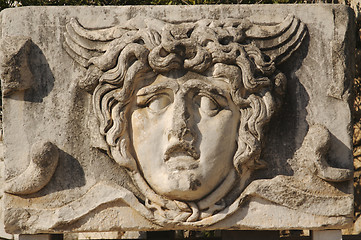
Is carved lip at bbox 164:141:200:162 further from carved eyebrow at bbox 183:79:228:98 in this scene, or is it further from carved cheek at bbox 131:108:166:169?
carved eyebrow at bbox 183:79:228:98

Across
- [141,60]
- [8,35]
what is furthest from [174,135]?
[8,35]

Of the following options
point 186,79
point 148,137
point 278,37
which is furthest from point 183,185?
point 278,37

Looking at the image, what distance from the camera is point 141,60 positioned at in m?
3.77

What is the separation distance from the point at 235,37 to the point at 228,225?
1117 mm

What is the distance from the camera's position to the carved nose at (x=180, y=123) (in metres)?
3.73

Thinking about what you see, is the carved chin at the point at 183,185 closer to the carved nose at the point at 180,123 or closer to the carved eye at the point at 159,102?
the carved nose at the point at 180,123

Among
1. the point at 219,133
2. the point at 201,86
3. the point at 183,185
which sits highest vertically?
the point at 201,86

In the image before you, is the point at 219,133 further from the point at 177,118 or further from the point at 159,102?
the point at 159,102

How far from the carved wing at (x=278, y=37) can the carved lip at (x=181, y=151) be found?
73cm

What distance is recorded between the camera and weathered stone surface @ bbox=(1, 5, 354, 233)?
12.4ft

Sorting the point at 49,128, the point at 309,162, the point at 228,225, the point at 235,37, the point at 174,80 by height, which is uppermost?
the point at 235,37

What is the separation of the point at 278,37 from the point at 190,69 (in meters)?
0.57

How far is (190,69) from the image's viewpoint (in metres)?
3.81

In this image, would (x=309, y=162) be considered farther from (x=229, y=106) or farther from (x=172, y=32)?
(x=172, y=32)
